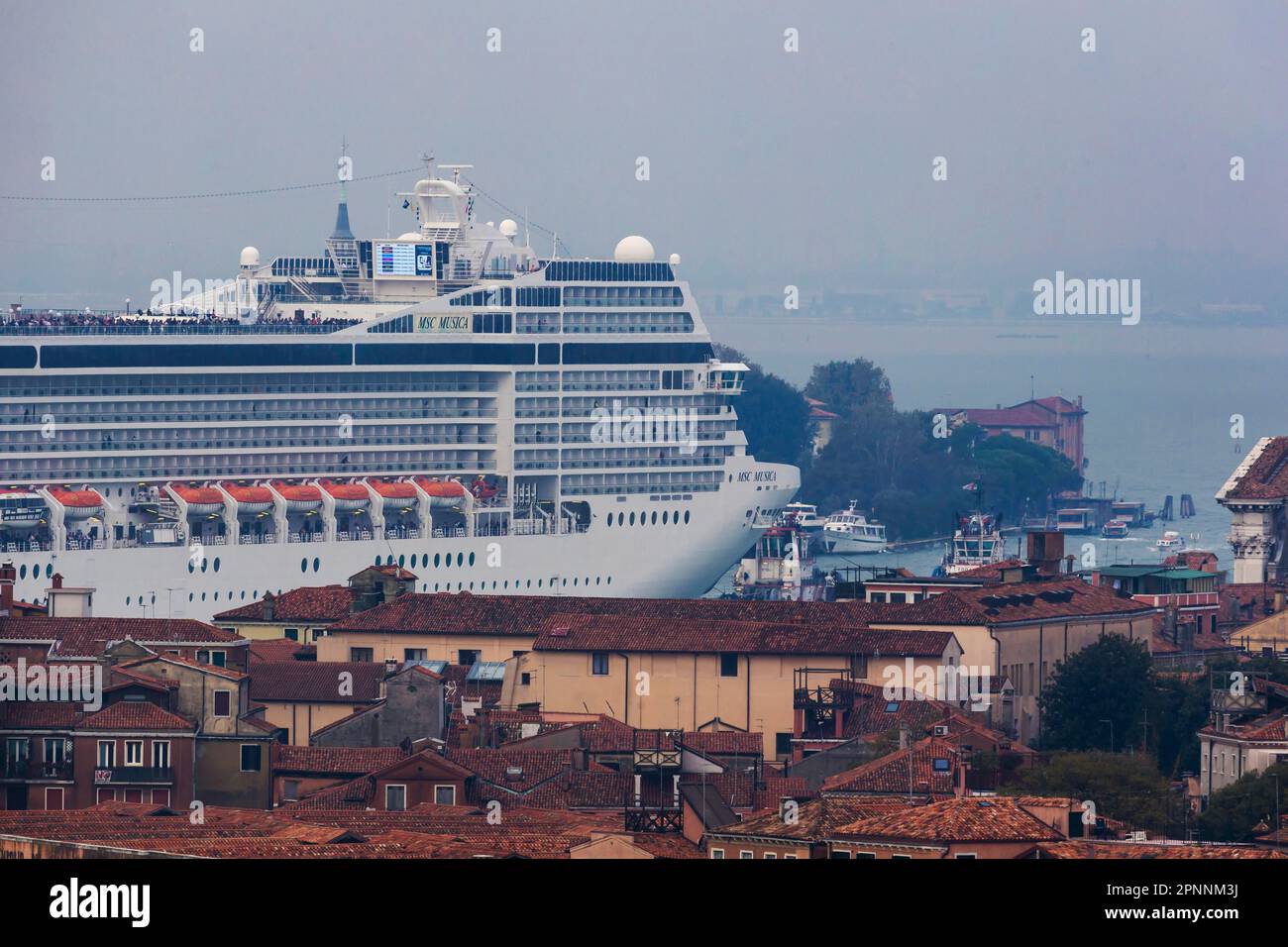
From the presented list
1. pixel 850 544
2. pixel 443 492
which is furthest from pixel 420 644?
pixel 850 544

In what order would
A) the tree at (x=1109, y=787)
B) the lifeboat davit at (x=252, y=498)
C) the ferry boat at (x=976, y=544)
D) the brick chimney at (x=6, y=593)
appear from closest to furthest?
the tree at (x=1109, y=787) < the brick chimney at (x=6, y=593) < the lifeboat davit at (x=252, y=498) < the ferry boat at (x=976, y=544)

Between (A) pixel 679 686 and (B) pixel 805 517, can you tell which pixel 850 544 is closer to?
(B) pixel 805 517

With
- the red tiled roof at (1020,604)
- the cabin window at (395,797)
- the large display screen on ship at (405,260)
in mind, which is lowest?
the cabin window at (395,797)

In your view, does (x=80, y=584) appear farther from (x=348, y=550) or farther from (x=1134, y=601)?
(x=1134, y=601)

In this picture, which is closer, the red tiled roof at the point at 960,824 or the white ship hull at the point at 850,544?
the red tiled roof at the point at 960,824

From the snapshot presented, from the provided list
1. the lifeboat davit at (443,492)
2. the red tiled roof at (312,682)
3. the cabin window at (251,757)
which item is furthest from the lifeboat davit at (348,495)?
the cabin window at (251,757)

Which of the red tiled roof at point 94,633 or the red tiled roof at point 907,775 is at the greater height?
the red tiled roof at point 94,633

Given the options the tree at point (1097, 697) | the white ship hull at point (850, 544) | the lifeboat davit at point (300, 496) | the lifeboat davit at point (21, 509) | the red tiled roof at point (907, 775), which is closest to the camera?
the red tiled roof at point (907, 775)

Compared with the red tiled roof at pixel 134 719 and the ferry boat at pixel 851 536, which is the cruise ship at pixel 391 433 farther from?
the ferry boat at pixel 851 536
